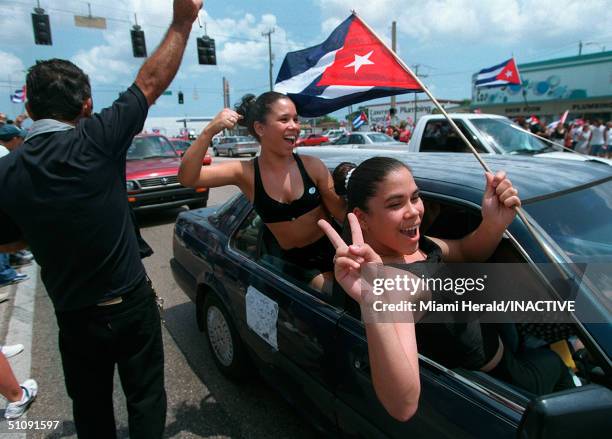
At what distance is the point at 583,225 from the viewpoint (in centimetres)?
184

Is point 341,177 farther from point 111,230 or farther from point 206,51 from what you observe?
point 206,51

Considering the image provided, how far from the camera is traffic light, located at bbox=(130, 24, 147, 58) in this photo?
612 inches

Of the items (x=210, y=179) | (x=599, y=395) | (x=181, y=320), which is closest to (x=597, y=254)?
(x=599, y=395)

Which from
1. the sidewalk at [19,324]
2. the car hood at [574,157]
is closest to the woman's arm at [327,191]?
the car hood at [574,157]

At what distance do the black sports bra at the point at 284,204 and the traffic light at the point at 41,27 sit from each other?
15104 millimetres

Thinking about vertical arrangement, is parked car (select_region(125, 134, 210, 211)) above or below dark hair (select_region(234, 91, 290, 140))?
below

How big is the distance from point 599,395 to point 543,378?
1.58 feet

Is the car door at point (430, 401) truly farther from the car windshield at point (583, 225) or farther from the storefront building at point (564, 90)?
the storefront building at point (564, 90)

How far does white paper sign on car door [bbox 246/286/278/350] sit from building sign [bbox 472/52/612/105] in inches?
987

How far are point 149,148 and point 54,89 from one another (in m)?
8.08

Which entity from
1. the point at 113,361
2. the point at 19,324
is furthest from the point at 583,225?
the point at 19,324

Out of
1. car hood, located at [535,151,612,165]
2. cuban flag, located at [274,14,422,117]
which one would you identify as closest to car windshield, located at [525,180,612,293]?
cuban flag, located at [274,14,422,117]

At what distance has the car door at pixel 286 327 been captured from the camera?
1.94 m

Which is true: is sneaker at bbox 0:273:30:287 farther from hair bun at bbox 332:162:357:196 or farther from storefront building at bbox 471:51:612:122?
storefront building at bbox 471:51:612:122
